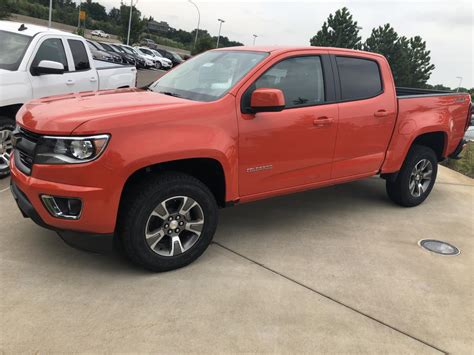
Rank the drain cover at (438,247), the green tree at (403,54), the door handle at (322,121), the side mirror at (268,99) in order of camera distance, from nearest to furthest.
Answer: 1. the side mirror at (268,99)
2. the door handle at (322,121)
3. the drain cover at (438,247)
4. the green tree at (403,54)

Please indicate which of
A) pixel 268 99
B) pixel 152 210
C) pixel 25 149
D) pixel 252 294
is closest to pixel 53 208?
→ pixel 25 149

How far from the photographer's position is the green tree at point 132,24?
5128 centimetres

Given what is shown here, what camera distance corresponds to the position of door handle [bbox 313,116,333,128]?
13.5ft

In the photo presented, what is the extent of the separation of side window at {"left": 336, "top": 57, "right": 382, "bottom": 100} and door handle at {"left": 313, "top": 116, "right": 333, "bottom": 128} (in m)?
0.37

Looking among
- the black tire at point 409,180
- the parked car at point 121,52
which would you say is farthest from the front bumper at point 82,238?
the parked car at point 121,52

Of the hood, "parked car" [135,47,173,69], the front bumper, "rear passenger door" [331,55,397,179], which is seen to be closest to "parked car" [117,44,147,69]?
"parked car" [135,47,173,69]

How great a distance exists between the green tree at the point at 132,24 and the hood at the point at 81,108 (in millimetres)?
51295

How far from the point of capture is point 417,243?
451 centimetres

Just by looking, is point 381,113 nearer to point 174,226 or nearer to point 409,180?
point 409,180

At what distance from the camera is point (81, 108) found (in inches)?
128

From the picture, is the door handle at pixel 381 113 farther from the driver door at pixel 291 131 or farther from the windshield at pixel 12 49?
the windshield at pixel 12 49

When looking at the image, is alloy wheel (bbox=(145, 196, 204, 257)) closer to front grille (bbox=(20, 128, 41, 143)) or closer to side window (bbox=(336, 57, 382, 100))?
front grille (bbox=(20, 128, 41, 143))

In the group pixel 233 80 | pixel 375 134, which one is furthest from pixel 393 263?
pixel 233 80

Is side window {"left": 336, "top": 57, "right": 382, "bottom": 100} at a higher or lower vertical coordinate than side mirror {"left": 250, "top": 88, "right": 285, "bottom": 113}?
higher
